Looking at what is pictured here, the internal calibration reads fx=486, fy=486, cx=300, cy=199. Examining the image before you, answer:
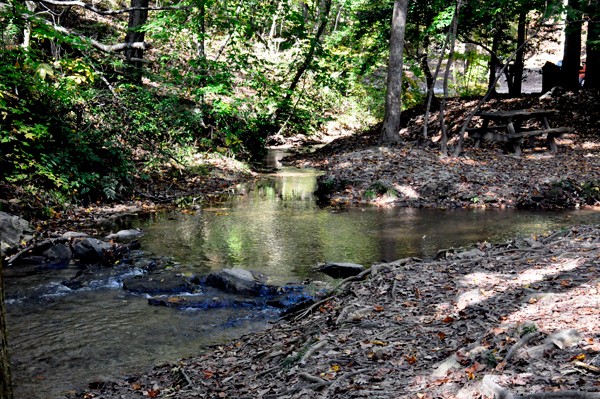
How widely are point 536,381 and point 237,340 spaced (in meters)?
3.08

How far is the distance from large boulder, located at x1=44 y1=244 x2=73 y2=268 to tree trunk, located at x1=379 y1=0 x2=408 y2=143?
10636 millimetres

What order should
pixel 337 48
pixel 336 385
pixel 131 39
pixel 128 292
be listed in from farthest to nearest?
pixel 337 48 < pixel 131 39 < pixel 128 292 < pixel 336 385

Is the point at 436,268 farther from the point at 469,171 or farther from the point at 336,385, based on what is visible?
the point at 469,171

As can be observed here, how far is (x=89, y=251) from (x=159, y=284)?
6.10ft

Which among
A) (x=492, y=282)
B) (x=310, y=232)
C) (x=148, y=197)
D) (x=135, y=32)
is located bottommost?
(x=310, y=232)

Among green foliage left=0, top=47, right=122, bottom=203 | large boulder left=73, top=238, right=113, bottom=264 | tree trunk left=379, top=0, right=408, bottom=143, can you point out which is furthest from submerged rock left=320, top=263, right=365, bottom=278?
tree trunk left=379, top=0, right=408, bottom=143

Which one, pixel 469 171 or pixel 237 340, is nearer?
pixel 237 340

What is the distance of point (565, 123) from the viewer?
51.3ft

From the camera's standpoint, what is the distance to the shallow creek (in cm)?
482

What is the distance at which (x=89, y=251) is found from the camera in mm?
7734

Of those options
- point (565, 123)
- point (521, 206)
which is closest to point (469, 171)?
point (521, 206)

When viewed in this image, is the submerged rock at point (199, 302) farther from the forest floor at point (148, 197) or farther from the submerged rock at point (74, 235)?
the forest floor at point (148, 197)

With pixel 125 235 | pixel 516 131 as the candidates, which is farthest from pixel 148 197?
pixel 516 131

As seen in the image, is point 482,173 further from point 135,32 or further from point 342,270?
point 135,32
